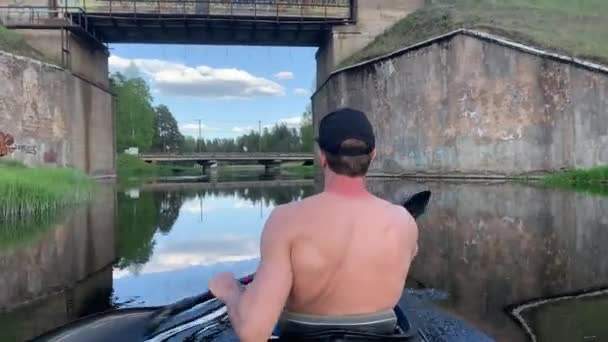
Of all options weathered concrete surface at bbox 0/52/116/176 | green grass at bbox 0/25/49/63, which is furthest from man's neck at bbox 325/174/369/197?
green grass at bbox 0/25/49/63

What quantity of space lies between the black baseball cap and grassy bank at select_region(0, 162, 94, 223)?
11.9 meters

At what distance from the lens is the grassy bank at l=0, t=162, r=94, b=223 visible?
1241 cm

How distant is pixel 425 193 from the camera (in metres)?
3.35

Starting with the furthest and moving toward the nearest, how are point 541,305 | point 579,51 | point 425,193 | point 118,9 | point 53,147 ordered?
1. point 118,9
2. point 53,147
3. point 579,51
4. point 541,305
5. point 425,193

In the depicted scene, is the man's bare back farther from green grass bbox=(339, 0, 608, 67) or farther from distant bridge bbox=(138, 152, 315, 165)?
distant bridge bbox=(138, 152, 315, 165)

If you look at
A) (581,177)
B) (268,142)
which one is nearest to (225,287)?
(581,177)

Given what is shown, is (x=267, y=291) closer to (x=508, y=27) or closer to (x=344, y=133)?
(x=344, y=133)

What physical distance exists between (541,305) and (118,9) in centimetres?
3343

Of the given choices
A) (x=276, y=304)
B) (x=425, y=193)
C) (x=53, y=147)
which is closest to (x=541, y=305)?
(x=425, y=193)

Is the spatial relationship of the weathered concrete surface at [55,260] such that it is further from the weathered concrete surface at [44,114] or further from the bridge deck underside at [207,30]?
the bridge deck underside at [207,30]

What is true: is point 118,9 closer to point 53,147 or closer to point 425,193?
point 53,147

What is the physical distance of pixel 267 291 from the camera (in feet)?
6.30

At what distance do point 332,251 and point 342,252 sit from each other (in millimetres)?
38

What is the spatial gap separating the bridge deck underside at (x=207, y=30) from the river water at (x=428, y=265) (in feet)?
75.1
